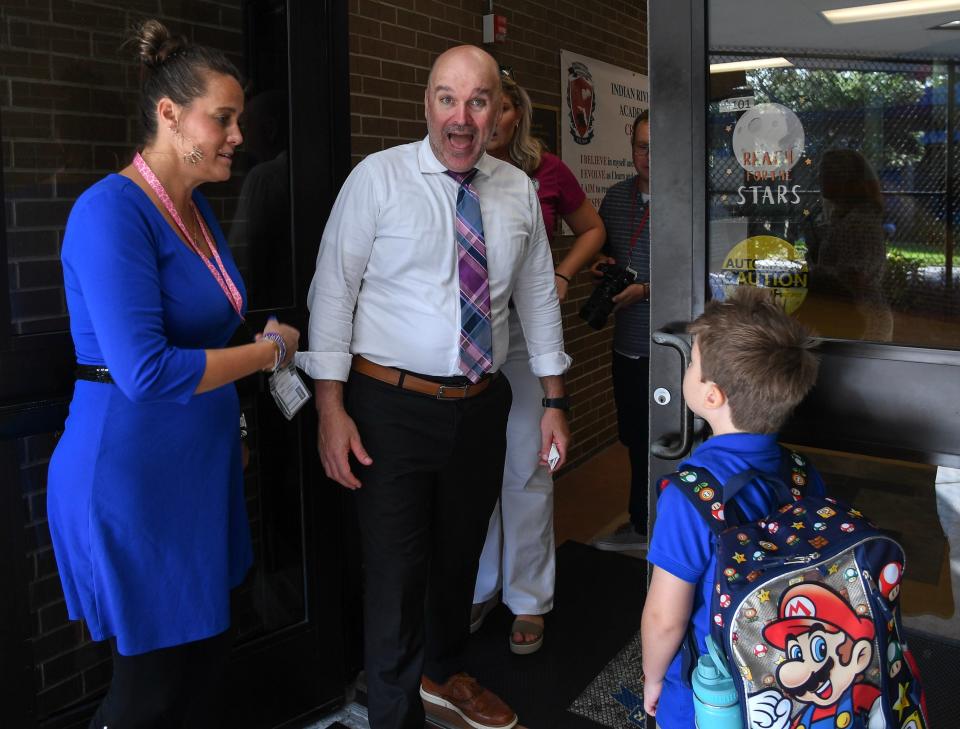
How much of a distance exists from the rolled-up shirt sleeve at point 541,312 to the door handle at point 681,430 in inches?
25.2

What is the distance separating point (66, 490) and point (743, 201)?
4.80ft

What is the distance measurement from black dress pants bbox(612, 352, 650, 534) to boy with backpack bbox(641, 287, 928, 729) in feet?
6.64

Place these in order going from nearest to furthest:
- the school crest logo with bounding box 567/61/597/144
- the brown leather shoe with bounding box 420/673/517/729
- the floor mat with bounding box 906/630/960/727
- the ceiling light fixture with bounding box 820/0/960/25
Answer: the ceiling light fixture with bounding box 820/0/960/25 → the floor mat with bounding box 906/630/960/727 → the brown leather shoe with bounding box 420/673/517/729 → the school crest logo with bounding box 567/61/597/144

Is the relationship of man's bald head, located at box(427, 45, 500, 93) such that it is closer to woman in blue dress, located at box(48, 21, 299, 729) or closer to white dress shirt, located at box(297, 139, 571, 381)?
white dress shirt, located at box(297, 139, 571, 381)

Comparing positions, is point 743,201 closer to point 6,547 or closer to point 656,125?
point 656,125

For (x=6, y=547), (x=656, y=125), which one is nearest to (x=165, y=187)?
(x=6, y=547)

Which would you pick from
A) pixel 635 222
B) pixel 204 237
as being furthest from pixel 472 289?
pixel 635 222

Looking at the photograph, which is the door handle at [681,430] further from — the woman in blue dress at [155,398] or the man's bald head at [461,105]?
the woman in blue dress at [155,398]

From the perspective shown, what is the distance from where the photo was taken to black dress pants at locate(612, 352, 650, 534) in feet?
12.0

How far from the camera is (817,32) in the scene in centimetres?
171

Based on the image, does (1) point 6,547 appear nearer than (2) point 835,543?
No

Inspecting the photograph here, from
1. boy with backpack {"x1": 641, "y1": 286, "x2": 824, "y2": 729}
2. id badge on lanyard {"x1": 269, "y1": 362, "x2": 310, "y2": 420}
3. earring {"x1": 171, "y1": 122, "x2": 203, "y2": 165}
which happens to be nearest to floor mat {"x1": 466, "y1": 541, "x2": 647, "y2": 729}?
boy with backpack {"x1": 641, "y1": 286, "x2": 824, "y2": 729}

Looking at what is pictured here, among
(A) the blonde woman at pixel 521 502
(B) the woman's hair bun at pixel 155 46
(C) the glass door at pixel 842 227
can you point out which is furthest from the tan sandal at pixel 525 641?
(B) the woman's hair bun at pixel 155 46

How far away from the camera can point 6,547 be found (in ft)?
6.25
